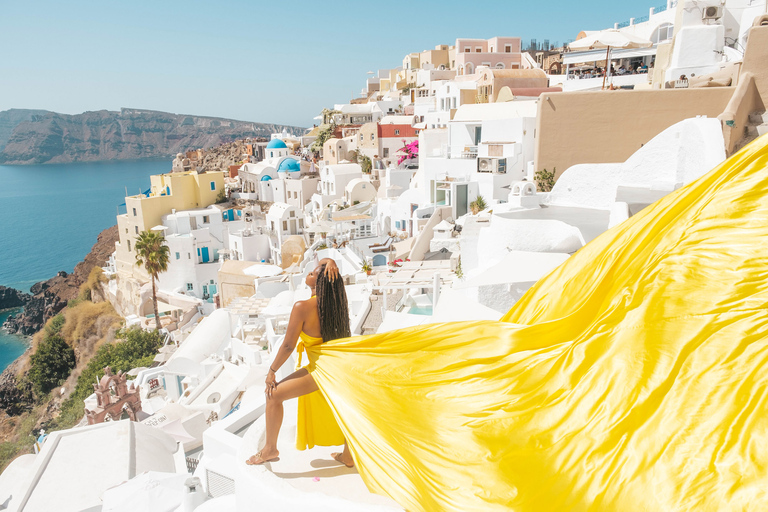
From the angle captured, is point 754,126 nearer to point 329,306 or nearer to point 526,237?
point 526,237

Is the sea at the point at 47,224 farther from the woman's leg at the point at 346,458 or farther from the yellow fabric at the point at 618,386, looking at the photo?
the yellow fabric at the point at 618,386

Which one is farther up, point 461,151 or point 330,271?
point 461,151

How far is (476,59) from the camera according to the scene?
56719 mm

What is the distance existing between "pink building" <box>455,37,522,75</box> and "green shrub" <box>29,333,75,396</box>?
47671 millimetres

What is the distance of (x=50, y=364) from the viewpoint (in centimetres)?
4431

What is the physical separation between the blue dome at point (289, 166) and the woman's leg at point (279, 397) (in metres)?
50.9

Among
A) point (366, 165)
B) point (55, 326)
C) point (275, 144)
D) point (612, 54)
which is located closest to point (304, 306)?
point (612, 54)

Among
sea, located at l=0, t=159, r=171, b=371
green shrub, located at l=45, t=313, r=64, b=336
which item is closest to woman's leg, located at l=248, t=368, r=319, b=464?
green shrub, located at l=45, t=313, r=64, b=336

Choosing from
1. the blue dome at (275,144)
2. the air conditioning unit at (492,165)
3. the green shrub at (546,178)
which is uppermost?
the blue dome at (275,144)

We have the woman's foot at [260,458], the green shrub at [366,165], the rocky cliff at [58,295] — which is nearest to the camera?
the woman's foot at [260,458]

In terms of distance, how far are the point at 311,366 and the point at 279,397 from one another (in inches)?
16.4

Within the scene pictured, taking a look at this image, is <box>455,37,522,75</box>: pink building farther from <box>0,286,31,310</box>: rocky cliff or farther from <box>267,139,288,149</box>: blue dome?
<box>0,286,31,310</box>: rocky cliff

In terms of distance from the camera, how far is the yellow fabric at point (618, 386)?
2.33m

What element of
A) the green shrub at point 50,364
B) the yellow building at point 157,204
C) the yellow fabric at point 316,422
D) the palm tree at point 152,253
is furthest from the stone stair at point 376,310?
the green shrub at point 50,364
